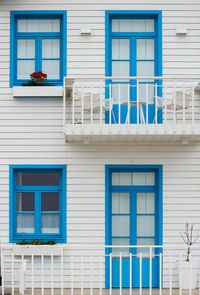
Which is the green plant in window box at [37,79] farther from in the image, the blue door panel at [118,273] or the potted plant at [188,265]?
the potted plant at [188,265]

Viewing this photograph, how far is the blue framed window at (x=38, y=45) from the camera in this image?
9.30 meters

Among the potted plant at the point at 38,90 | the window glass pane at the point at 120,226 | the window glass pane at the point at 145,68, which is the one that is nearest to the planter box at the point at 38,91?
the potted plant at the point at 38,90

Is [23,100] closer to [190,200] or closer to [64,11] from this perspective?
[64,11]

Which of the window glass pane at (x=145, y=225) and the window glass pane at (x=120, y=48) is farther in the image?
the window glass pane at (x=120, y=48)

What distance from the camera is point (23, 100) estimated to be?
909 cm

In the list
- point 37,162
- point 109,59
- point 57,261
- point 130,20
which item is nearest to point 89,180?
point 37,162

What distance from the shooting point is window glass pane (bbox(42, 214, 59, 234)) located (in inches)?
359

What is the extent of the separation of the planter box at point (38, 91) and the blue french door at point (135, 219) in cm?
215

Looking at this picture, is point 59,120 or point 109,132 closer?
point 109,132

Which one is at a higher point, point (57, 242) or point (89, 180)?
point (89, 180)

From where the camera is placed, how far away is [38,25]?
934 cm

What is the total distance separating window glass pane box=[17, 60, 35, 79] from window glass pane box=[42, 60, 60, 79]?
0.27m

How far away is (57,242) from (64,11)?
4907 millimetres

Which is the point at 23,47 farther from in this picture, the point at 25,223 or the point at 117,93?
the point at 25,223
